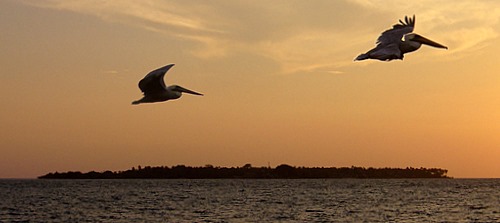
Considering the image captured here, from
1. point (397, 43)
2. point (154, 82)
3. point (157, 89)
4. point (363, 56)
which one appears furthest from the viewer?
point (157, 89)

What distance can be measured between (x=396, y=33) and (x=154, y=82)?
5678 mm

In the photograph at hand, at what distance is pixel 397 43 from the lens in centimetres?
1983

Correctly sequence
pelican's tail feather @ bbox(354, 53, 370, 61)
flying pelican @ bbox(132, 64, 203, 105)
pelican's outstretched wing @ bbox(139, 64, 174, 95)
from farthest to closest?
flying pelican @ bbox(132, 64, 203, 105) → pelican's outstretched wing @ bbox(139, 64, 174, 95) → pelican's tail feather @ bbox(354, 53, 370, 61)

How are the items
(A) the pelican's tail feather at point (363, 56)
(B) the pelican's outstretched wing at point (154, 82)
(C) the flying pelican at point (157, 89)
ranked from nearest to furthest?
(A) the pelican's tail feather at point (363, 56) → (B) the pelican's outstretched wing at point (154, 82) → (C) the flying pelican at point (157, 89)

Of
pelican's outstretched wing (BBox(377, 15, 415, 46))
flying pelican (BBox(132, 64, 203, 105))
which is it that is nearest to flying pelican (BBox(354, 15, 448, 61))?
pelican's outstretched wing (BBox(377, 15, 415, 46))

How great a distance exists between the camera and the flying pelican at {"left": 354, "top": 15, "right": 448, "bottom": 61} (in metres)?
18.7

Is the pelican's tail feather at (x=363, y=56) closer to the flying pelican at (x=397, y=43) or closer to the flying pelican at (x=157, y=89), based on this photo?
the flying pelican at (x=397, y=43)

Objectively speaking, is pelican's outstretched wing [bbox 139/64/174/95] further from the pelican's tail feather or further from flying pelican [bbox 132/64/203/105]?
the pelican's tail feather

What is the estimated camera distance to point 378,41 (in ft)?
65.3

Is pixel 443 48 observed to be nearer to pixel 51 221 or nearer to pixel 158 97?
pixel 158 97

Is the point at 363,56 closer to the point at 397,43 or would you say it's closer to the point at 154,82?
the point at 397,43

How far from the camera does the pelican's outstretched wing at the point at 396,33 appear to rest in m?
20.0

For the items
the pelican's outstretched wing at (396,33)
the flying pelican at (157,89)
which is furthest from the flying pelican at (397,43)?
the flying pelican at (157,89)

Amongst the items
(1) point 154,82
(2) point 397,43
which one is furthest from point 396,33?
(1) point 154,82
